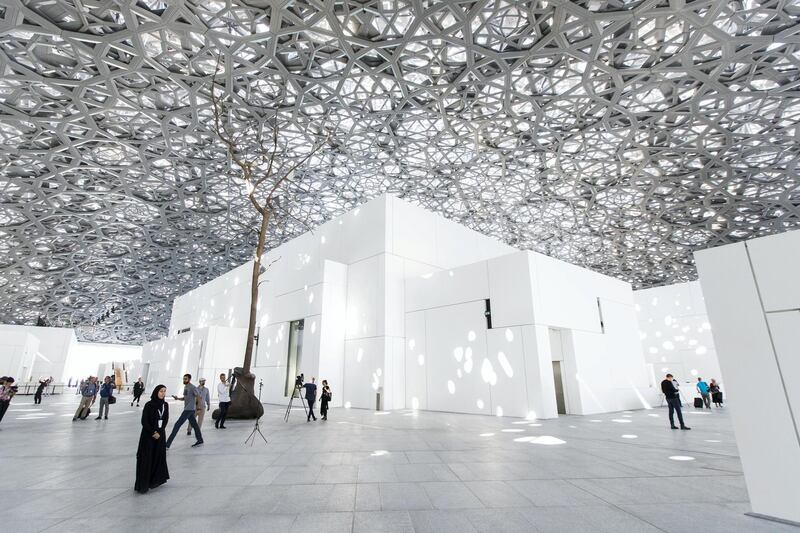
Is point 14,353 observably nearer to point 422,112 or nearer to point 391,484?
point 422,112

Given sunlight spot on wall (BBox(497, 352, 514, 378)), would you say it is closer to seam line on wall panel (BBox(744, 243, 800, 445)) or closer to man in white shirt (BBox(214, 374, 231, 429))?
man in white shirt (BBox(214, 374, 231, 429))

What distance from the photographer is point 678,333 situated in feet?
92.0

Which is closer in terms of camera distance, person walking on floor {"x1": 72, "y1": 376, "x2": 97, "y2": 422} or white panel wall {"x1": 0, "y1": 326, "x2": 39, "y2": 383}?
person walking on floor {"x1": 72, "y1": 376, "x2": 97, "y2": 422}

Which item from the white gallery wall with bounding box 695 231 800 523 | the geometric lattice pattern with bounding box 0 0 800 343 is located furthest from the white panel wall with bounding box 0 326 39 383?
the white gallery wall with bounding box 695 231 800 523

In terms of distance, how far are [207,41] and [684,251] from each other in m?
52.9

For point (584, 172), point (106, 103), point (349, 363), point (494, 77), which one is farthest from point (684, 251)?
point (106, 103)

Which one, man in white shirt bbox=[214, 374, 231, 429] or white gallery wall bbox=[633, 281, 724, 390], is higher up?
white gallery wall bbox=[633, 281, 724, 390]

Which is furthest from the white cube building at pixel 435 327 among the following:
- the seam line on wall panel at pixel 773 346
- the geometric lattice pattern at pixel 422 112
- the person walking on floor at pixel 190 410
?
the seam line on wall panel at pixel 773 346

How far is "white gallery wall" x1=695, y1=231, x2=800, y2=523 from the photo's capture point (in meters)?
3.59

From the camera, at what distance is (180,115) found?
894 inches

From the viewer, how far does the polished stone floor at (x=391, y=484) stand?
3.61m

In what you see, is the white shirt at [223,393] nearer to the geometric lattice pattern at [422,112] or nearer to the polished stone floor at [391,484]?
the polished stone floor at [391,484]

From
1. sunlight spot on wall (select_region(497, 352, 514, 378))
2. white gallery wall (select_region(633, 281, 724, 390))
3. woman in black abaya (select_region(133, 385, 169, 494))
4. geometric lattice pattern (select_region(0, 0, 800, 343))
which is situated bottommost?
woman in black abaya (select_region(133, 385, 169, 494))

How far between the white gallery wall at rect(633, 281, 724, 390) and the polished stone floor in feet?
74.8
